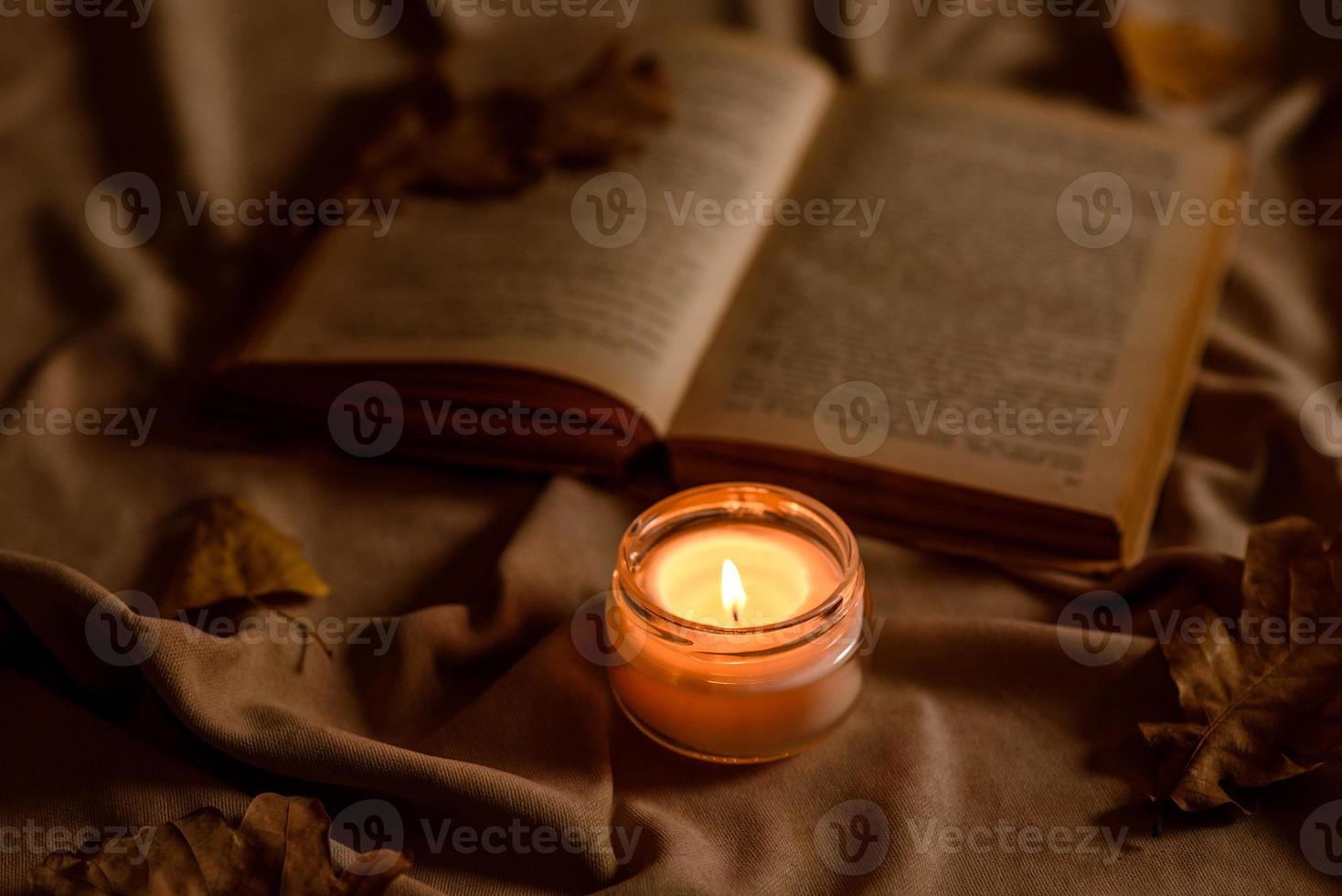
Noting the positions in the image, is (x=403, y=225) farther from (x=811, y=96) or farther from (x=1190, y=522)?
(x=1190, y=522)

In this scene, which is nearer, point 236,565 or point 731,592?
point 731,592

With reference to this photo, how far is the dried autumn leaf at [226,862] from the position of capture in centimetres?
69

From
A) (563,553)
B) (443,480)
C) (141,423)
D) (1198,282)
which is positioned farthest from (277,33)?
(1198,282)

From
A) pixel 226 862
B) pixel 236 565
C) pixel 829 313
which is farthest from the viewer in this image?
pixel 829 313

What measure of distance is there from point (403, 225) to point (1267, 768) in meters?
0.86

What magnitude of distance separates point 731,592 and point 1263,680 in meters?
0.34

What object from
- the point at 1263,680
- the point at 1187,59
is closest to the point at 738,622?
the point at 1263,680

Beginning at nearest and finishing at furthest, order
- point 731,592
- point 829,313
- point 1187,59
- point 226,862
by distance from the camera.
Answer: point 226,862
point 731,592
point 829,313
point 1187,59

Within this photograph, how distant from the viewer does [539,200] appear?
3.94 feet

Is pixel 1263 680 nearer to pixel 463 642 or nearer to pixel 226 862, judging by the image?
pixel 463 642

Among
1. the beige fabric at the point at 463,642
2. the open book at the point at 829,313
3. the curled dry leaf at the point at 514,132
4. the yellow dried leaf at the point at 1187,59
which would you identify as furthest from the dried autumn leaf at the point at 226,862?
the yellow dried leaf at the point at 1187,59

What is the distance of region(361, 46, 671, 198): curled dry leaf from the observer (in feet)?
4.03

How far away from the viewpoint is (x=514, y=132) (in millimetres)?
1281

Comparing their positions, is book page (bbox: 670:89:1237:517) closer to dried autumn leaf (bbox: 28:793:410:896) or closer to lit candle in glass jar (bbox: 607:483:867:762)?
lit candle in glass jar (bbox: 607:483:867:762)
